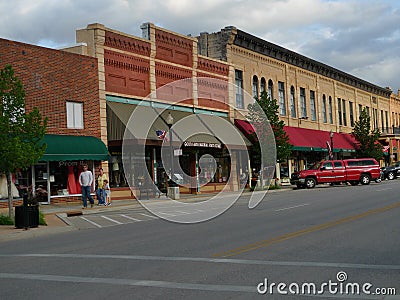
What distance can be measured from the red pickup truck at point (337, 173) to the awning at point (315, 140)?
4381 mm

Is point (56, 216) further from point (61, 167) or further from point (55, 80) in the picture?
point (55, 80)

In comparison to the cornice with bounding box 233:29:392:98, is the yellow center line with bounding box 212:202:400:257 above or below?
below

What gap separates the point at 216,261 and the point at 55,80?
18438mm

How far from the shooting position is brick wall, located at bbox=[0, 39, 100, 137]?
2408cm

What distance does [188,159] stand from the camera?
113 ft

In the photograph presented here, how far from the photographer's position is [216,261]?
923 cm

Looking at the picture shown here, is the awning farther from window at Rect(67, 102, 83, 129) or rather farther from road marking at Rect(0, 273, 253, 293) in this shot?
road marking at Rect(0, 273, 253, 293)

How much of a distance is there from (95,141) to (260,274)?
1950cm

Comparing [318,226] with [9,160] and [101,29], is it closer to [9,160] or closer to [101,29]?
[9,160]

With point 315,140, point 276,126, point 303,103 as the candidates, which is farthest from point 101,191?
point 303,103

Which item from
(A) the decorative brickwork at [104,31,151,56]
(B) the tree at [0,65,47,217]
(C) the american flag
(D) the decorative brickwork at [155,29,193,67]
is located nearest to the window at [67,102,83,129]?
(A) the decorative brickwork at [104,31,151,56]

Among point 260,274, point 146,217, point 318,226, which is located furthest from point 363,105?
point 260,274

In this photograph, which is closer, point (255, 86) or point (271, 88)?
point (255, 86)

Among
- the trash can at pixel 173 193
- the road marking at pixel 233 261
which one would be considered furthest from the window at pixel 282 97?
the road marking at pixel 233 261
